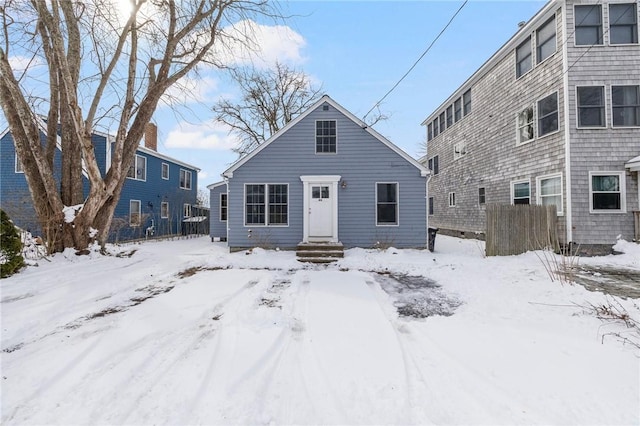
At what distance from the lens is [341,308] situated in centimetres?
465

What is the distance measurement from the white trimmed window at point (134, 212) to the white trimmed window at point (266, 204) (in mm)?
8836

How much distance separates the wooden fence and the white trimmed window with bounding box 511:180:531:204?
1993mm

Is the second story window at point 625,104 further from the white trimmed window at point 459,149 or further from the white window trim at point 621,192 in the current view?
the white trimmed window at point 459,149

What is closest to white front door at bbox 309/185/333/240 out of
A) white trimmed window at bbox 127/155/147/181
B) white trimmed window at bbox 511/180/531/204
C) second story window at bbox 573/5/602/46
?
white trimmed window at bbox 511/180/531/204

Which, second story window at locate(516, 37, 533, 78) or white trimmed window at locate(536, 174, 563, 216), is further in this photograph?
second story window at locate(516, 37, 533, 78)

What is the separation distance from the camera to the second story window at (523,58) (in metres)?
11.2

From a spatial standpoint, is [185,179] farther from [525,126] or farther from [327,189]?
[525,126]

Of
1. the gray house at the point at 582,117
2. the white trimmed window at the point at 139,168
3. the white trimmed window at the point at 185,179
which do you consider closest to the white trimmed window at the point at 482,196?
the gray house at the point at 582,117

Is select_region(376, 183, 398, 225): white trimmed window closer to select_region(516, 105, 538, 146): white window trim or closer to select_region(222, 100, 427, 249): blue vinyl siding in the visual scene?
select_region(222, 100, 427, 249): blue vinyl siding

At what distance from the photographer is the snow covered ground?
7.48ft

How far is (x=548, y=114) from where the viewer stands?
1036cm

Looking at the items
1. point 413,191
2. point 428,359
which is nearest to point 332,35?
point 413,191

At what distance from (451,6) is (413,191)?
5.73 m

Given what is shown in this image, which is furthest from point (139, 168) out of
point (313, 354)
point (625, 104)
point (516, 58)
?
point (625, 104)
